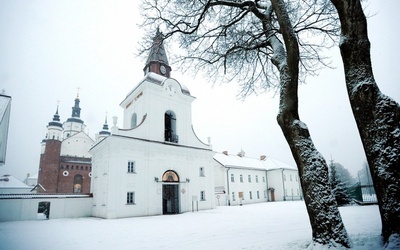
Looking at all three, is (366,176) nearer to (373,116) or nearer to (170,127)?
(170,127)

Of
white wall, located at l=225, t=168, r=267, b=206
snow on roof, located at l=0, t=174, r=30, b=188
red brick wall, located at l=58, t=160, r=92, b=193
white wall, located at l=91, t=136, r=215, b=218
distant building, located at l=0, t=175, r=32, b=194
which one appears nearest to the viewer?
white wall, located at l=91, t=136, r=215, b=218

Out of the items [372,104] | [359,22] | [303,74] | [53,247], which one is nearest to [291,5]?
[303,74]

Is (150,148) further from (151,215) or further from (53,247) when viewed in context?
(53,247)

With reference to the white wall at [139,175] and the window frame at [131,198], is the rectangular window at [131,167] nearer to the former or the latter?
the white wall at [139,175]

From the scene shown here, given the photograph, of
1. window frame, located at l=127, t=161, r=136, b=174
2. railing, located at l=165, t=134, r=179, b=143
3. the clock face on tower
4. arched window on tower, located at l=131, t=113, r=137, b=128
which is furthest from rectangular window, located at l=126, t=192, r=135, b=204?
the clock face on tower

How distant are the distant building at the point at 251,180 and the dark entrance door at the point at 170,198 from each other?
42.1 ft

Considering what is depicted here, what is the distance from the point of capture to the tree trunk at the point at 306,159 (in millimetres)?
5191

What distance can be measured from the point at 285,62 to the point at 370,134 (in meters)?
2.90

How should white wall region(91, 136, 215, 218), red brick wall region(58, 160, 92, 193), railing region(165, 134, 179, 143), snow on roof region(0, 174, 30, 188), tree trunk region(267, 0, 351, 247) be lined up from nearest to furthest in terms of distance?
tree trunk region(267, 0, 351, 247) < white wall region(91, 136, 215, 218) < railing region(165, 134, 179, 143) < snow on roof region(0, 174, 30, 188) < red brick wall region(58, 160, 92, 193)

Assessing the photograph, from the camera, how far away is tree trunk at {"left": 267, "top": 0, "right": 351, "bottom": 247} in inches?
204

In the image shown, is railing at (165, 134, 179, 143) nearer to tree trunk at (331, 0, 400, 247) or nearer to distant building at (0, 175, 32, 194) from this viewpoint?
tree trunk at (331, 0, 400, 247)

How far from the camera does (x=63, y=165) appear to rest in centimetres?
4691

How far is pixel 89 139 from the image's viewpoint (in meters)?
57.2

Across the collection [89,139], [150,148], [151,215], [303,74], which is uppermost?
[89,139]
